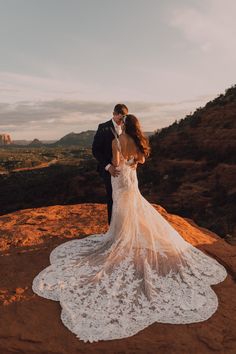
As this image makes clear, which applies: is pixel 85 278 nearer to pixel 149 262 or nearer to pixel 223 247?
pixel 149 262

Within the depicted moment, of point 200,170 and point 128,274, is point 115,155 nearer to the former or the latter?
point 128,274

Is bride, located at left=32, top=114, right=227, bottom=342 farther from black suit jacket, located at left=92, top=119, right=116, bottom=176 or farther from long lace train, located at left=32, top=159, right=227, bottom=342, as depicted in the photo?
black suit jacket, located at left=92, top=119, right=116, bottom=176

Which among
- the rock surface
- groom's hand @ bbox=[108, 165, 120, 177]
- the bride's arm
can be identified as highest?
the bride's arm

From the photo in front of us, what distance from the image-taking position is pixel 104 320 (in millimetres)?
4852

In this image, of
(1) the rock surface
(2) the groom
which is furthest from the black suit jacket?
(1) the rock surface

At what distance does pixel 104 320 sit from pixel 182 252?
205cm

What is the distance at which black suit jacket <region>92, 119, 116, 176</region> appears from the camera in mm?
6406

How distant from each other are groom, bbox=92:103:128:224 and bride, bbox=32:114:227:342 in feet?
0.54

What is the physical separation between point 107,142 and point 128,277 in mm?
2291

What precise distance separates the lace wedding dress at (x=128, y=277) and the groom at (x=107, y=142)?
33 cm

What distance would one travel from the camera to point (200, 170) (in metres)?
24.5

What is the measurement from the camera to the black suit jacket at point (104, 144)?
641 cm

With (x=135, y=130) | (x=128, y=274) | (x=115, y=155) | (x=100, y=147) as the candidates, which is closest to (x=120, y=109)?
(x=135, y=130)

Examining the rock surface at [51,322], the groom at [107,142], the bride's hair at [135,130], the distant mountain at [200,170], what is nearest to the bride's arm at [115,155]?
the groom at [107,142]
